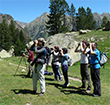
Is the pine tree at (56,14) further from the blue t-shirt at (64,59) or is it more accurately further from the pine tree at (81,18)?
the blue t-shirt at (64,59)

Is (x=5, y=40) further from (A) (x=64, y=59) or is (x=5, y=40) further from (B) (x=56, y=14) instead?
(A) (x=64, y=59)

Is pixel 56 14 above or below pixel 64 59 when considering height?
above

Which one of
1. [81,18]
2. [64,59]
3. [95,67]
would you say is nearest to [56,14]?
[81,18]

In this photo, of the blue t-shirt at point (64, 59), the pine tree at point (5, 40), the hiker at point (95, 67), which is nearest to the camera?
the hiker at point (95, 67)

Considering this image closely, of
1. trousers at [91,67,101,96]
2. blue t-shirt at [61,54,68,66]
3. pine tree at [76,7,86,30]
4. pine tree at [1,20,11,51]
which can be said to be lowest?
trousers at [91,67,101,96]

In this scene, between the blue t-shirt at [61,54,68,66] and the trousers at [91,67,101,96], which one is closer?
the trousers at [91,67,101,96]

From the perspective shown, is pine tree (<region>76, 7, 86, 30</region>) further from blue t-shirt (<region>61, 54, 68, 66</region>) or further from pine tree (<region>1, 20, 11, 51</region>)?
blue t-shirt (<region>61, 54, 68, 66</region>)

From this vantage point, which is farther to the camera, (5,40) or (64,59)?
(5,40)

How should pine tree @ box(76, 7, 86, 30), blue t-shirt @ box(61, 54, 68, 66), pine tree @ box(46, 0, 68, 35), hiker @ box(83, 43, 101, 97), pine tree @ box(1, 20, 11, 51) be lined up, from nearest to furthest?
hiker @ box(83, 43, 101, 97) → blue t-shirt @ box(61, 54, 68, 66) → pine tree @ box(46, 0, 68, 35) → pine tree @ box(76, 7, 86, 30) → pine tree @ box(1, 20, 11, 51)

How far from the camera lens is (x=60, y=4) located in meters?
43.6

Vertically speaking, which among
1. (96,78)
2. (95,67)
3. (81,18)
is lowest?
(96,78)

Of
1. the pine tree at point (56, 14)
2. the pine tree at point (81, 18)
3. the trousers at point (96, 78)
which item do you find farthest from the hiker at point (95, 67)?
the pine tree at point (81, 18)

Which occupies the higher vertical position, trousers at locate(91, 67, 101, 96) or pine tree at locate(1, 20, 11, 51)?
pine tree at locate(1, 20, 11, 51)

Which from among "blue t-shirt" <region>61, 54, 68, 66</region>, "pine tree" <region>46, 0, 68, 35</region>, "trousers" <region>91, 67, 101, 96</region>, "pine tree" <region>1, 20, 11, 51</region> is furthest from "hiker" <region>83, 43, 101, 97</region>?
"pine tree" <region>1, 20, 11, 51</region>
